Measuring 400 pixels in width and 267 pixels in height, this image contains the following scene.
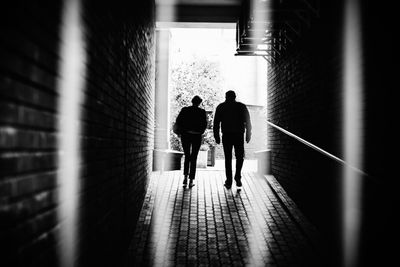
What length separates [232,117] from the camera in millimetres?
6426

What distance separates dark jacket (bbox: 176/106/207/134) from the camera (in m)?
6.69

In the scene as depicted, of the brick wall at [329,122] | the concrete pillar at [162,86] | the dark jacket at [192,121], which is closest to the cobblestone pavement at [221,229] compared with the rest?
the brick wall at [329,122]

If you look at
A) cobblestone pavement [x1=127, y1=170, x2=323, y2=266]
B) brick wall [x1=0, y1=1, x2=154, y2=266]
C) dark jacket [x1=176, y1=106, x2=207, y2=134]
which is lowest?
cobblestone pavement [x1=127, y1=170, x2=323, y2=266]

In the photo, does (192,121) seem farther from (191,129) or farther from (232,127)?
(232,127)

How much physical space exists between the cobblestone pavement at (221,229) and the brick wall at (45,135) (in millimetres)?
1034

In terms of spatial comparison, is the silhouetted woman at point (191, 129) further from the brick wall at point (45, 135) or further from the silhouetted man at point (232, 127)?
the brick wall at point (45, 135)

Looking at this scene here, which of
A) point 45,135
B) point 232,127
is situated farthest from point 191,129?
point 45,135

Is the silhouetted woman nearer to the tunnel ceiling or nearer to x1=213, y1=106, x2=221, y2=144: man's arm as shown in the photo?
x1=213, y1=106, x2=221, y2=144: man's arm

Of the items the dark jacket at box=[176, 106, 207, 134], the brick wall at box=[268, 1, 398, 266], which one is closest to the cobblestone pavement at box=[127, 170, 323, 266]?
the brick wall at box=[268, 1, 398, 266]

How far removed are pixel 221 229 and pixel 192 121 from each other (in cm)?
246

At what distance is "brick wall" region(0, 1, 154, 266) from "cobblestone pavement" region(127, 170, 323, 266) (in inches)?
40.7

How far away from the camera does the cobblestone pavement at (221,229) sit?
3.89 m

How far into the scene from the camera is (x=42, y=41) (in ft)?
4.98

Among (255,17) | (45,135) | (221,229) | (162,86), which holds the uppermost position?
(255,17)
